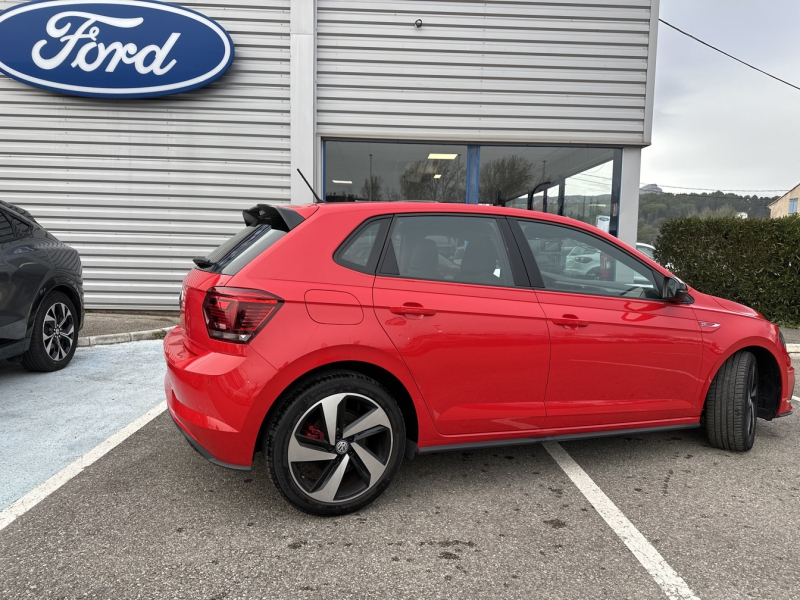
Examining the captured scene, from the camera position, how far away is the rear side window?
281 cm

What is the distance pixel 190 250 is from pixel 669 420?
26.1 ft

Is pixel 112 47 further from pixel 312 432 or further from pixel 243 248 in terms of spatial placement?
pixel 312 432

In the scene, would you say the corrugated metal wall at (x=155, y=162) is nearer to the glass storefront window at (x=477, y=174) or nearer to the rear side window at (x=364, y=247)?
the glass storefront window at (x=477, y=174)

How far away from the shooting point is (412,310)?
2799 millimetres

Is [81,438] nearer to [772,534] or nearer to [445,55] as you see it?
[772,534]

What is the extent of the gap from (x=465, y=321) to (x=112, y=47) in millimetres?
8432

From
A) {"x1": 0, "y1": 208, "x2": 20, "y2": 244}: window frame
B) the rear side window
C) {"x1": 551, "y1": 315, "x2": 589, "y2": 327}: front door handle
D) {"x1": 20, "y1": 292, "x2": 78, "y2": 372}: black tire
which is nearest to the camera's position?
the rear side window

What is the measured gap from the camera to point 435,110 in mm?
9117

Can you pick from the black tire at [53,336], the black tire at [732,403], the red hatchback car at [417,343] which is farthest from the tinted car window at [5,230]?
the black tire at [732,403]

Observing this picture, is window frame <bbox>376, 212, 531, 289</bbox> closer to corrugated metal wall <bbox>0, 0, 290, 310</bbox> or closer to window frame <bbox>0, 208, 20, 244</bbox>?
window frame <bbox>0, 208, 20, 244</bbox>

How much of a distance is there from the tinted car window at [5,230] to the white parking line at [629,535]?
476cm

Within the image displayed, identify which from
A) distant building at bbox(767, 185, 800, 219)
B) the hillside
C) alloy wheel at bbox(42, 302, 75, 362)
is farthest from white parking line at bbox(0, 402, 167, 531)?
distant building at bbox(767, 185, 800, 219)

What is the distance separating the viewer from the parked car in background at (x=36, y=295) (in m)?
4.70

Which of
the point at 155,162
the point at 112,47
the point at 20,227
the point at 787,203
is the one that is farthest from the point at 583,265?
the point at 787,203
